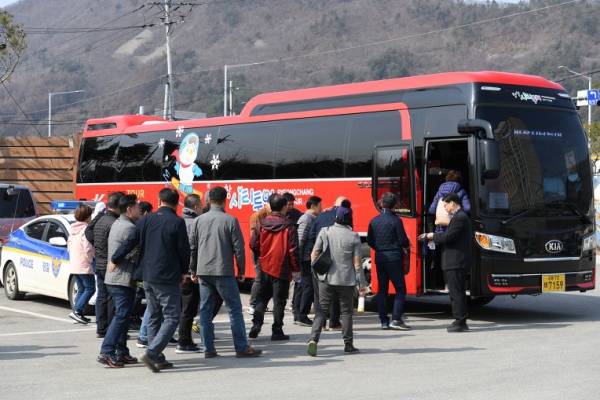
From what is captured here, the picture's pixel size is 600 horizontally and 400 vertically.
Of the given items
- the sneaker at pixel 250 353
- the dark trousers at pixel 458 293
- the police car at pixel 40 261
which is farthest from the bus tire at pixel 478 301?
the police car at pixel 40 261

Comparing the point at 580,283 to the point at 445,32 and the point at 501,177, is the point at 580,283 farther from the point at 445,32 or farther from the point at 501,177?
the point at 445,32

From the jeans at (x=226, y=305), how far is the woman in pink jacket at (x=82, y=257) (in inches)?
126

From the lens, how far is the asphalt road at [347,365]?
27.7 feet

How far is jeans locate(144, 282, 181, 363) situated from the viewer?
31.0 ft

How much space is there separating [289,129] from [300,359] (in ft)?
22.7

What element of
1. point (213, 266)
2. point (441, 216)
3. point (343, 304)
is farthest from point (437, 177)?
point (213, 266)

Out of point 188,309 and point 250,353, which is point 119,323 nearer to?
point 188,309

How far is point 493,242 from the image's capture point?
1324 centimetres

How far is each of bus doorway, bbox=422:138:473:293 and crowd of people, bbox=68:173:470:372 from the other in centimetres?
41

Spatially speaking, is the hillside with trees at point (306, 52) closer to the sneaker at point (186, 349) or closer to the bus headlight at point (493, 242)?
the bus headlight at point (493, 242)

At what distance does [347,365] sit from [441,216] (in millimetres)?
3841

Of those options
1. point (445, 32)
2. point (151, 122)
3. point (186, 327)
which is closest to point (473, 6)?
point (445, 32)

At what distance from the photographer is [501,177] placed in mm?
13383

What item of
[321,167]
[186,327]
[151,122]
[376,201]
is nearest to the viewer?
[186,327]
